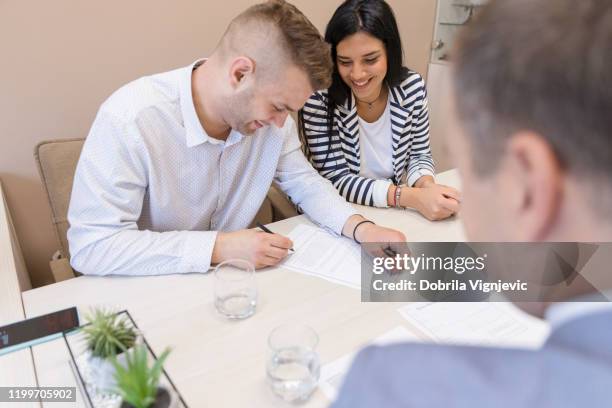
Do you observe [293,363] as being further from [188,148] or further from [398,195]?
[398,195]

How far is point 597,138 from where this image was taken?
1.20ft

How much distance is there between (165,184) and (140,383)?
670mm

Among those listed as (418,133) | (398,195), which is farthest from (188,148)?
(418,133)

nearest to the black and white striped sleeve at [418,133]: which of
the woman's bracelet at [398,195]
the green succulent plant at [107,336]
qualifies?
the woman's bracelet at [398,195]

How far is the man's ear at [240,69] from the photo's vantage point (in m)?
1.09

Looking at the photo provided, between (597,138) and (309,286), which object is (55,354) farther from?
(597,138)

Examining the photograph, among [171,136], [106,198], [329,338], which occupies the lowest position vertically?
[329,338]

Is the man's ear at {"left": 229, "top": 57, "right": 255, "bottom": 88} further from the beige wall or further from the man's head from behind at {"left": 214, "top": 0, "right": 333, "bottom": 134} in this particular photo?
the beige wall

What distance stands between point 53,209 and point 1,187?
248mm

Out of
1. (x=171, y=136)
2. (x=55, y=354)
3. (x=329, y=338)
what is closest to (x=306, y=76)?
(x=171, y=136)

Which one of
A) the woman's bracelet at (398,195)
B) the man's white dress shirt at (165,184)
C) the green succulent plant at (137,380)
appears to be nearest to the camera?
the green succulent plant at (137,380)

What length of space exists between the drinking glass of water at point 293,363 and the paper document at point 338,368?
21 millimetres

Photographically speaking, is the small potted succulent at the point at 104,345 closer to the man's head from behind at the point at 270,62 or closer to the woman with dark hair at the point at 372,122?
the man's head from behind at the point at 270,62

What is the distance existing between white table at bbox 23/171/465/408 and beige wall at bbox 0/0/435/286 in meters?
0.79
